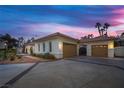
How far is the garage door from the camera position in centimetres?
1841

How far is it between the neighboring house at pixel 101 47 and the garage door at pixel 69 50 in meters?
1.83

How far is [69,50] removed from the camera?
19.3 meters

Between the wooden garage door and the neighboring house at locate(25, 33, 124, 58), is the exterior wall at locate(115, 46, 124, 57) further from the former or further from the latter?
the wooden garage door

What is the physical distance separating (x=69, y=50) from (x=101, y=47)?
4.26 m

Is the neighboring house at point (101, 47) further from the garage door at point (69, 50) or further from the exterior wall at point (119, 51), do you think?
the garage door at point (69, 50)

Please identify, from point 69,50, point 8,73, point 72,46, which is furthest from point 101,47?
point 8,73

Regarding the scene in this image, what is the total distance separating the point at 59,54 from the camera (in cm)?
1719

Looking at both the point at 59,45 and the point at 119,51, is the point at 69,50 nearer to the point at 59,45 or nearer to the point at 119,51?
the point at 59,45

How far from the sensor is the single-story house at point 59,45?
17.2 meters

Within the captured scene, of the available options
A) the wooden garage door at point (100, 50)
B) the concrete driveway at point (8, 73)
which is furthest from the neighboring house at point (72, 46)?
the concrete driveway at point (8, 73)
